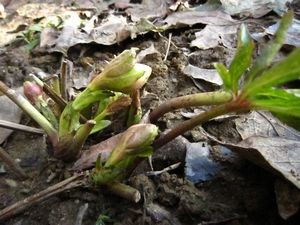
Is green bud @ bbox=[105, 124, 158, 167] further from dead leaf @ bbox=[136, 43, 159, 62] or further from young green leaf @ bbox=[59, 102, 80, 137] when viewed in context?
dead leaf @ bbox=[136, 43, 159, 62]

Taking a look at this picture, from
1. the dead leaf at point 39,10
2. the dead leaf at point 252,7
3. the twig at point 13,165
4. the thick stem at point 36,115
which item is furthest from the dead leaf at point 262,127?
the dead leaf at point 39,10

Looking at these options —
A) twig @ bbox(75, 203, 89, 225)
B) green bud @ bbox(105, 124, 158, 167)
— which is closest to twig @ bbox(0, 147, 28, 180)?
twig @ bbox(75, 203, 89, 225)

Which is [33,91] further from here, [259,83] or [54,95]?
[259,83]

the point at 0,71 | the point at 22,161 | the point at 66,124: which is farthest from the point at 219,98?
the point at 0,71

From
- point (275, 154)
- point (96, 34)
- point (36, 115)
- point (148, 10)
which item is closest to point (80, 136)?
point (36, 115)

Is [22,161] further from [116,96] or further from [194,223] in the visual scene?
[194,223]

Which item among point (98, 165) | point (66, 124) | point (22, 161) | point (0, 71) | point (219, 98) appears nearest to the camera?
point (219, 98)
